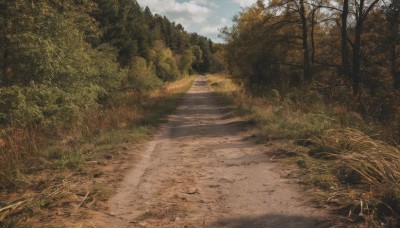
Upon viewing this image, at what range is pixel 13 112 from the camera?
9.99m

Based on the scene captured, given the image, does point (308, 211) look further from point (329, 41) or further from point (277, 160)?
point (329, 41)

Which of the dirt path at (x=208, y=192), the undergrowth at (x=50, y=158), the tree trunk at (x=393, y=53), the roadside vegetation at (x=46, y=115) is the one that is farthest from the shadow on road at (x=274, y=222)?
the tree trunk at (x=393, y=53)

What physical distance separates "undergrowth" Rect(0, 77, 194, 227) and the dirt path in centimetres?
92

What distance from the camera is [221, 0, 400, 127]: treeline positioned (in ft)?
56.9

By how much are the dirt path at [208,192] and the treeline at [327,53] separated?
824 centimetres

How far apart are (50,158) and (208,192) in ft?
13.2

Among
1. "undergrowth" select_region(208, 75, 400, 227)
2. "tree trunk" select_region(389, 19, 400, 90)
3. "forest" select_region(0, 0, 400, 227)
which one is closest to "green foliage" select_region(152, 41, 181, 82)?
"forest" select_region(0, 0, 400, 227)

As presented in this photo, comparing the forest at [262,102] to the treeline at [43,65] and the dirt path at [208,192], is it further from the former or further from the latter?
the dirt path at [208,192]

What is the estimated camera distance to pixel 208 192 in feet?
20.0

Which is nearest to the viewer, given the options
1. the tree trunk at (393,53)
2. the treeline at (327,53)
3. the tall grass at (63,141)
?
the tall grass at (63,141)

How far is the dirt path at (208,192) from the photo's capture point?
4.94m

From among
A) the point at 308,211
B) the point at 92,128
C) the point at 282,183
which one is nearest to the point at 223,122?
the point at 92,128

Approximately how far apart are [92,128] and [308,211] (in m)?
8.67

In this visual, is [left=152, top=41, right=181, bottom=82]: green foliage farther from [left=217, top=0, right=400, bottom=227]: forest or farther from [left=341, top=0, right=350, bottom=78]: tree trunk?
[left=341, top=0, right=350, bottom=78]: tree trunk
